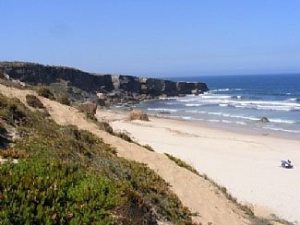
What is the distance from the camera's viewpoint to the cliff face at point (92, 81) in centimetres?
7119

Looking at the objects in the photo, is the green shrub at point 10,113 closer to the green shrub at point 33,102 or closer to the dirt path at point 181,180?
the dirt path at point 181,180

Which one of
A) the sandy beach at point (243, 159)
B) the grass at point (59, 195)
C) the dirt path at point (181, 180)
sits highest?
the grass at point (59, 195)

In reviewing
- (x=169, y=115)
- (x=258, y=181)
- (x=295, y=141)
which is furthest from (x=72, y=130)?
(x=169, y=115)

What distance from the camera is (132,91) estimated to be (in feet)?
307

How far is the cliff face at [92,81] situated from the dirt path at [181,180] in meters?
45.1

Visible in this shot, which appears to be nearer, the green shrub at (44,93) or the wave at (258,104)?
the green shrub at (44,93)

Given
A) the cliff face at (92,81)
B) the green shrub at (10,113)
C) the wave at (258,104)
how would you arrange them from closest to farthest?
the green shrub at (10,113) < the wave at (258,104) < the cliff face at (92,81)

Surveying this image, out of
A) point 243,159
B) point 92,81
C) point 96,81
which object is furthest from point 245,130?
point 96,81

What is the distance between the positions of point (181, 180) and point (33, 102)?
7653 millimetres

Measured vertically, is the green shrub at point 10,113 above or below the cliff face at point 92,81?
above

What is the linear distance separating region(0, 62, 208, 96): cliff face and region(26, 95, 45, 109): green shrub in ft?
146

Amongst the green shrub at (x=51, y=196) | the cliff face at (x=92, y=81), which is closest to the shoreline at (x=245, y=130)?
the cliff face at (x=92, y=81)

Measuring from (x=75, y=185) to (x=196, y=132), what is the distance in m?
35.4

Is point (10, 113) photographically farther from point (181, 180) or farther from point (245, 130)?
point (245, 130)
